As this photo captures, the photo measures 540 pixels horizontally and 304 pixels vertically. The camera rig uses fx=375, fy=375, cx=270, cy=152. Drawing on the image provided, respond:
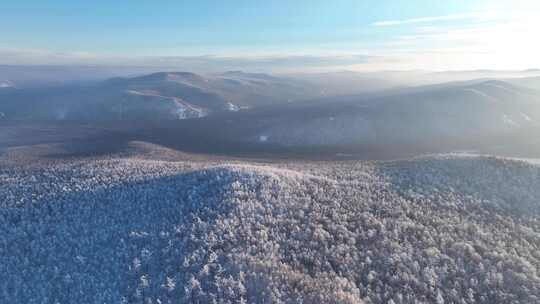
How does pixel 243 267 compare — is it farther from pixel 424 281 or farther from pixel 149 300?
pixel 424 281

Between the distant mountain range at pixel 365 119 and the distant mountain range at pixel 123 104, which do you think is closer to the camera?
the distant mountain range at pixel 365 119

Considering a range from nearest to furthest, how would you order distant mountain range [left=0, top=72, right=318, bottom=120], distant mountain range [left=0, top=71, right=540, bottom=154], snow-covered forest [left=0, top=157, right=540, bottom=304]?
1. snow-covered forest [left=0, top=157, right=540, bottom=304]
2. distant mountain range [left=0, top=71, right=540, bottom=154]
3. distant mountain range [left=0, top=72, right=318, bottom=120]

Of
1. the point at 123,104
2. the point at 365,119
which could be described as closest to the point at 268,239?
the point at 365,119

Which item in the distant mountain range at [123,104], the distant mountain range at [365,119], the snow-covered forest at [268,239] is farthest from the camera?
the distant mountain range at [123,104]

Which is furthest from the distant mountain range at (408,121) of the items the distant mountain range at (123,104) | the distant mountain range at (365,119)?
the distant mountain range at (123,104)

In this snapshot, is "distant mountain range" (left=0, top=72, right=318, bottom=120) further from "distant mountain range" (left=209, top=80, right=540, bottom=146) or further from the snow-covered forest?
the snow-covered forest

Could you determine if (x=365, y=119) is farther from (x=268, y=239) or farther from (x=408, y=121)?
(x=268, y=239)

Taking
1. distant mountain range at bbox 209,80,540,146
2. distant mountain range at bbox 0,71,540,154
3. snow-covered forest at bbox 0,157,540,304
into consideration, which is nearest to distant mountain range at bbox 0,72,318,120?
distant mountain range at bbox 0,71,540,154


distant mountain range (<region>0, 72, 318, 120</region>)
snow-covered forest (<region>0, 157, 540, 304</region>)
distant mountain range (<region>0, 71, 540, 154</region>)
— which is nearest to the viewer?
snow-covered forest (<region>0, 157, 540, 304</region>)

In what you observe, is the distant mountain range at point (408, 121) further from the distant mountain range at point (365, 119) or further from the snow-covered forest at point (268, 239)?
the snow-covered forest at point (268, 239)
